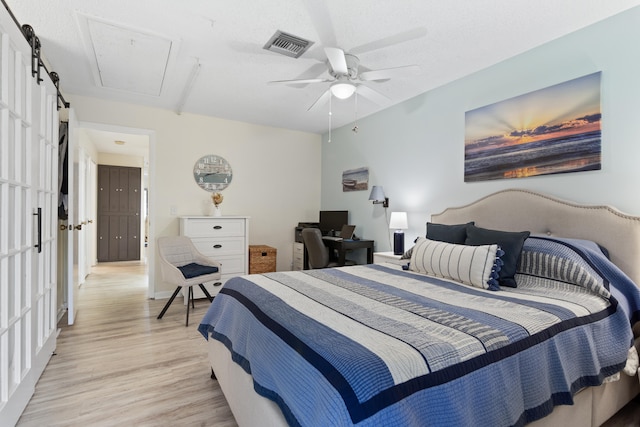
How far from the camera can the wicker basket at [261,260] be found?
4512 mm

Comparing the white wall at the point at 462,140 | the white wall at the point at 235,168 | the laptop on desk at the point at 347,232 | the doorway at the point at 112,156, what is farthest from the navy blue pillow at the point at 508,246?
the doorway at the point at 112,156

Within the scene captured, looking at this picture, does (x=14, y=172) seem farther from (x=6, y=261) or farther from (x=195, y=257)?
(x=195, y=257)

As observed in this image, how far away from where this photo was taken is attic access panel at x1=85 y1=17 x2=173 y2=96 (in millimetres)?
2443

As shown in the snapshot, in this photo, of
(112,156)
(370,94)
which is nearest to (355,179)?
(370,94)

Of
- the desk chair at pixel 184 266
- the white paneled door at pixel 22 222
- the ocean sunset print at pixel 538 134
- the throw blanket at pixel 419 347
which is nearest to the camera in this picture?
the throw blanket at pixel 419 347

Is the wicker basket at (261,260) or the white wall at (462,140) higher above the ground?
the white wall at (462,140)

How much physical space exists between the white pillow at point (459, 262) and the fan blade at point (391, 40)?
1.61 meters

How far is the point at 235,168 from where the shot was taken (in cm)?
484

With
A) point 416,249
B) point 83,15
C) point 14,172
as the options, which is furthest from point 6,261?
point 416,249

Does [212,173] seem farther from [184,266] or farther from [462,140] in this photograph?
[462,140]

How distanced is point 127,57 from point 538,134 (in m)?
3.60

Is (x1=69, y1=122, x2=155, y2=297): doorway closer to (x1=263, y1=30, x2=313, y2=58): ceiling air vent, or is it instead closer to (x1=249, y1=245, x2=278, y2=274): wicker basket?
(x1=249, y1=245, x2=278, y2=274): wicker basket

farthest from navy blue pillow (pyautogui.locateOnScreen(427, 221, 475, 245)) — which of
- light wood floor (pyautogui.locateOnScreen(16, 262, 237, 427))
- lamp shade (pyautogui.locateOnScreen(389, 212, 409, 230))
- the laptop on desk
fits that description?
light wood floor (pyautogui.locateOnScreen(16, 262, 237, 427))

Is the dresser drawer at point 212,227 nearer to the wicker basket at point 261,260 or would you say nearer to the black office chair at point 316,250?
the wicker basket at point 261,260
